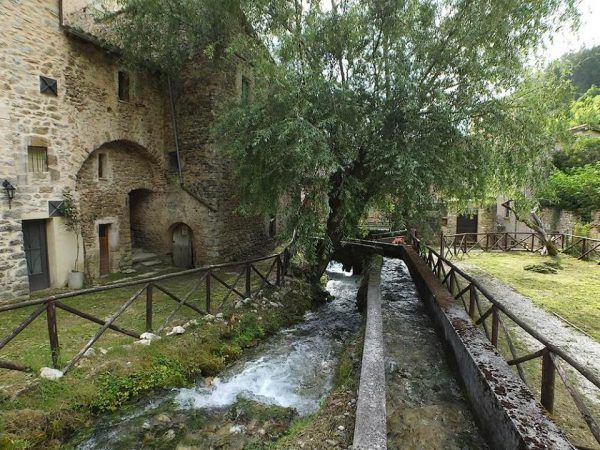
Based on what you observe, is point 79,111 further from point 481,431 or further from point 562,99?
point 562,99

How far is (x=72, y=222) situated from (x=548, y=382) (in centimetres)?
981

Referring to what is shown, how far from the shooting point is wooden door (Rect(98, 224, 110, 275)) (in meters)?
9.88

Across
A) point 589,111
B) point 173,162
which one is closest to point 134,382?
point 173,162

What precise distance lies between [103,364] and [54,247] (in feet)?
16.7

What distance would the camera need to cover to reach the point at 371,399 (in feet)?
11.0

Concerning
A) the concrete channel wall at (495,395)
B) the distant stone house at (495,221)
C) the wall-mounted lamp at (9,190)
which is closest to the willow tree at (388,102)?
the concrete channel wall at (495,395)

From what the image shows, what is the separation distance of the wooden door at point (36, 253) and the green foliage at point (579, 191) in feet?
58.8

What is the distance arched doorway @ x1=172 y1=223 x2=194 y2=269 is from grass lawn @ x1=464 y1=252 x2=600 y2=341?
973cm

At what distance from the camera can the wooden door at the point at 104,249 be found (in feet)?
32.4

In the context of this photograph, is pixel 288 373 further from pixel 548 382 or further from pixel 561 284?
pixel 561 284

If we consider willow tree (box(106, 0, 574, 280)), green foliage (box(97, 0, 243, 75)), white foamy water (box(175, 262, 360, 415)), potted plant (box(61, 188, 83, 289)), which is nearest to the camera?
white foamy water (box(175, 262, 360, 415))

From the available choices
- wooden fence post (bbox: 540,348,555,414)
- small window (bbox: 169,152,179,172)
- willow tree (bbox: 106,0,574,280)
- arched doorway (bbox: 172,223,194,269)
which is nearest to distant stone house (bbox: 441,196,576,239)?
willow tree (bbox: 106,0,574,280)

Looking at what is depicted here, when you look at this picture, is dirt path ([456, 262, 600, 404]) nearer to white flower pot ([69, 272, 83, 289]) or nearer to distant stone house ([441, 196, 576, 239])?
white flower pot ([69, 272, 83, 289])

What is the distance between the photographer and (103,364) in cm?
465
